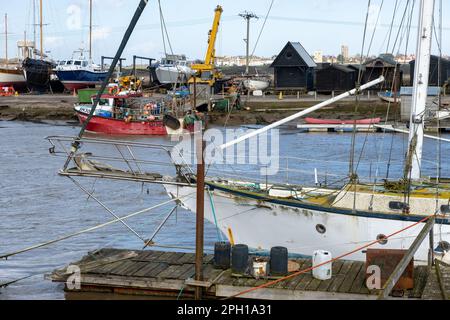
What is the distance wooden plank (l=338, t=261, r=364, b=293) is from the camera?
14094 mm

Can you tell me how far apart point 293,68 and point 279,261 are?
A: 6123 centimetres

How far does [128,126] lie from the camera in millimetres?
50375

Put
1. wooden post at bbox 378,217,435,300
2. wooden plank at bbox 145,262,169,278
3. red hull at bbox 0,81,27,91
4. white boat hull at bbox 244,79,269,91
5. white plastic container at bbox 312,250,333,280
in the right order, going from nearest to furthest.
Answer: wooden post at bbox 378,217,435,300
white plastic container at bbox 312,250,333,280
wooden plank at bbox 145,262,169,278
white boat hull at bbox 244,79,269,91
red hull at bbox 0,81,27,91

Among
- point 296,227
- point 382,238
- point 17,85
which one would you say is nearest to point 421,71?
point 382,238

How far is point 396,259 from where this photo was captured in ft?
45.7

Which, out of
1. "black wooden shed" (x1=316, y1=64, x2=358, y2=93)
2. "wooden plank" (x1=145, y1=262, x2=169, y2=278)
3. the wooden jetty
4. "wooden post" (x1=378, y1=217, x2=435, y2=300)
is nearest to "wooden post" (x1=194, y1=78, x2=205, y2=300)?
the wooden jetty

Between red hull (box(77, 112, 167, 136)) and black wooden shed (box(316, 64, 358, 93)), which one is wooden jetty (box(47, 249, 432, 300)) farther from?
black wooden shed (box(316, 64, 358, 93))

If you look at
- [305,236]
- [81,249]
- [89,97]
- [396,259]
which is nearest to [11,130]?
[89,97]

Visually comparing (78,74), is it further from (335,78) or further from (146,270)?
(146,270)

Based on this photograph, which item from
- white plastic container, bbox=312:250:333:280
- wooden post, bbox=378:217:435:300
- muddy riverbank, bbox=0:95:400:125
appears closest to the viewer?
wooden post, bbox=378:217:435:300

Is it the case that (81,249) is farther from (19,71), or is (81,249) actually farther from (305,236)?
(19,71)

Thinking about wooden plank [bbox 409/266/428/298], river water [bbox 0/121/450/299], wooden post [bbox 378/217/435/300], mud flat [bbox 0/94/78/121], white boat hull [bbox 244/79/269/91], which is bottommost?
river water [bbox 0/121/450/299]

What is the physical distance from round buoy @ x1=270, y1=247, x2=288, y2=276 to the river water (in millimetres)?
2833

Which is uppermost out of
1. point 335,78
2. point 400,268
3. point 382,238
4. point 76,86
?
point 335,78
